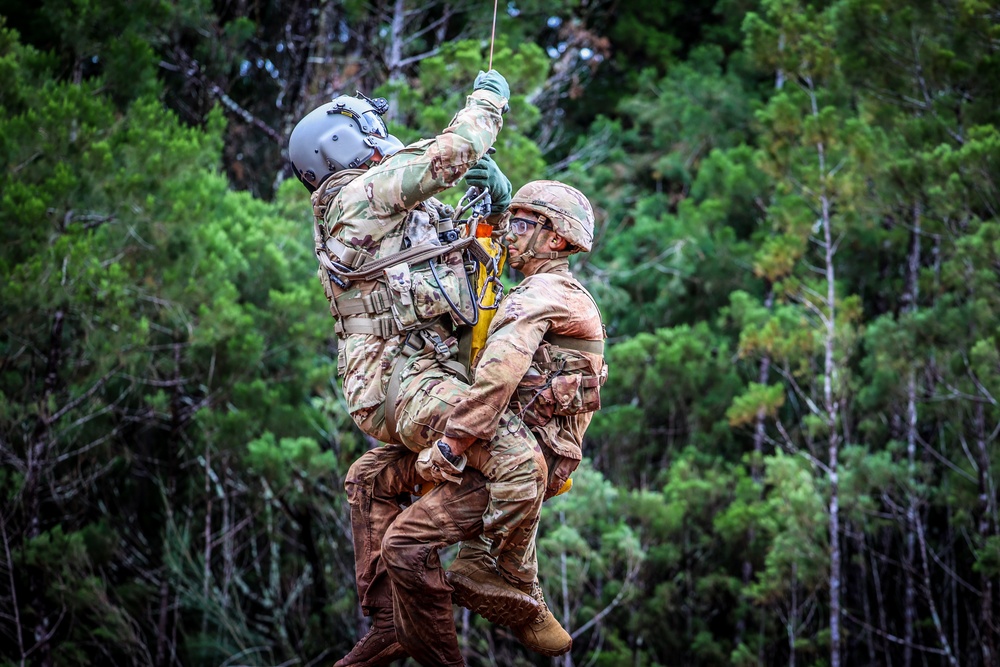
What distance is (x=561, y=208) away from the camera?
15.8 feet

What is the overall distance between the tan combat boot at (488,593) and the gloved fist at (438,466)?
1.40ft

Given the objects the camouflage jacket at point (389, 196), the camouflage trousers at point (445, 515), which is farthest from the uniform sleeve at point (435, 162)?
the camouflage trousers at point (445, 515)

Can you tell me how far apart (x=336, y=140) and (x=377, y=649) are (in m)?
2.03

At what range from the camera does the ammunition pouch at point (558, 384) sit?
183 inches

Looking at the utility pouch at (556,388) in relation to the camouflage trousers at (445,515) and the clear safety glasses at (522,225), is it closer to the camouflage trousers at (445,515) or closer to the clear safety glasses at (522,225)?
the camouflage trousers at (445,515)

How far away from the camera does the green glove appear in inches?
186

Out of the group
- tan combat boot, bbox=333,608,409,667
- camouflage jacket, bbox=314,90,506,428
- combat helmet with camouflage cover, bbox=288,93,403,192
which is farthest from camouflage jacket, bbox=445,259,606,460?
tan combat boot, bbox=333,608,409,667

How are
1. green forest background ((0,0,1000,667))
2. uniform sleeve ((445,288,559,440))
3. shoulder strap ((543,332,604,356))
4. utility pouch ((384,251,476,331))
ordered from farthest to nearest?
green forest background ((0,0,1000,667)) < shoulder strap ((543,332,604,356)) < utility pouch ((384,251,476,331)) < uniform sleeve ((445,288,559,440))

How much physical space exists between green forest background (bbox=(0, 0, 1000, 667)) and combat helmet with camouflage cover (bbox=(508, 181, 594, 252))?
283 inches

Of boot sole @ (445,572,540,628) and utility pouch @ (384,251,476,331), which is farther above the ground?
utility pouch @ (384,251,476,331)

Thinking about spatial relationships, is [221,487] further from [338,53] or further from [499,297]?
[499,297]

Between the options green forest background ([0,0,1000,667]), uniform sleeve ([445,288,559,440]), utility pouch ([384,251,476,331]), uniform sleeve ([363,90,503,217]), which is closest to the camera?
uniform sleeve ([445,288,559,440])

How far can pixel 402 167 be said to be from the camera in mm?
4531

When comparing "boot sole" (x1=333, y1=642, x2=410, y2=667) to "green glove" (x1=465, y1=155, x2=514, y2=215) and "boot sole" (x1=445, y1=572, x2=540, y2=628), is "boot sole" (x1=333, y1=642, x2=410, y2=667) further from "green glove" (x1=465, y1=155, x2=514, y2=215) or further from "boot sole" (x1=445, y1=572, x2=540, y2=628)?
"green glove" (x1=465, y1=155, x2=514, y2=215)
